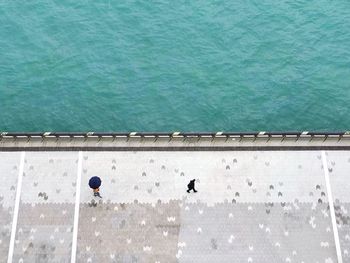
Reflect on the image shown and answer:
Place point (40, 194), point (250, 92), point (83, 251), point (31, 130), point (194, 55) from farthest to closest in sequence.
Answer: point (194, 55), point (250, 92), point (31, 130), point (40, 194), point (83, 251)

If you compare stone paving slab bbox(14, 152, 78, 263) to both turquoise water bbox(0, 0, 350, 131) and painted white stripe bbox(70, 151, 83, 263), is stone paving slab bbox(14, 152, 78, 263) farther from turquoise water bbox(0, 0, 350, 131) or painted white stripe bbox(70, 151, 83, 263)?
turquoise water bbox(0, 0, 350, 131)

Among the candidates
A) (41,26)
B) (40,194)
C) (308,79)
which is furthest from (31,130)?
(308,79)

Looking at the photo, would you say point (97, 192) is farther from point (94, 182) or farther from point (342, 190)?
point (342, 190)

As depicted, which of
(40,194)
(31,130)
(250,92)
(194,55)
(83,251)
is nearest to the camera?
(83,251)

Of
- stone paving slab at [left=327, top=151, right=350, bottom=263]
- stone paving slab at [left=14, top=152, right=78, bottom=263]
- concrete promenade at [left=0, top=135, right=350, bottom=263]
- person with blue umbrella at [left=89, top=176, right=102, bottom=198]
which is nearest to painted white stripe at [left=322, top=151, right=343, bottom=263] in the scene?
concrete promenade at [left=0, top=135, right=350, bottom=263]

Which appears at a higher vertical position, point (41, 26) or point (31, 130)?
point (41, 26)

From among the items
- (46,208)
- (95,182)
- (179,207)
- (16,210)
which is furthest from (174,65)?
(16,210)

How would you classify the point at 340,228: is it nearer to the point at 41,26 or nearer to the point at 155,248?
the point at 155,248

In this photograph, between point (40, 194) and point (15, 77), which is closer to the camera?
point (40, 194)
